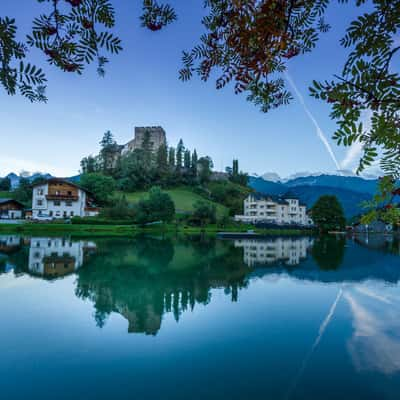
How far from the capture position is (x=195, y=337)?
6.00 metres

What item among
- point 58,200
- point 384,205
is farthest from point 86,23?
point 58,200

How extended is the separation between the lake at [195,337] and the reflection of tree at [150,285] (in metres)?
0.07

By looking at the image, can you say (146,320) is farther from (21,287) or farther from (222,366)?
(21,287)

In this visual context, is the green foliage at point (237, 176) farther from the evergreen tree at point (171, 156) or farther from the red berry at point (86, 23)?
the red berry at point (86, 23)

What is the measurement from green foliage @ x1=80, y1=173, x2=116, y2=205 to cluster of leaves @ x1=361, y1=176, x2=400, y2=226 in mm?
66553

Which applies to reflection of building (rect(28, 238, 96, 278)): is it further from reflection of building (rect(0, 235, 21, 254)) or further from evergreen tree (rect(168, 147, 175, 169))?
evergreen tree (rect(168, 147, 175, 169))

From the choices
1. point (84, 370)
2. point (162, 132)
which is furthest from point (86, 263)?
point (162, 132)

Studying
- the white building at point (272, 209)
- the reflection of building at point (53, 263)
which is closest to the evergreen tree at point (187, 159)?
the white building at point (272, 209)

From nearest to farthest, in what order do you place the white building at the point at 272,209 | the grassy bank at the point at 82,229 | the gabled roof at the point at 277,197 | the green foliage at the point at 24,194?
the grassy bank at the point at 82,229 → the green foliage at the point at 24,194 → the white building at the point at 272,209 → the gabled roof at the point at 277,197

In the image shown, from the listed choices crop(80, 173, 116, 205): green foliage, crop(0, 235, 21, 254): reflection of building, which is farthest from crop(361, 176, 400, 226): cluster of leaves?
crop(80, 173, 116, 205): green foliage

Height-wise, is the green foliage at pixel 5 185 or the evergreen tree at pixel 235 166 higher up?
the evergreen tree at pixel 235 166

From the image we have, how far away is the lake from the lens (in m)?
4.16

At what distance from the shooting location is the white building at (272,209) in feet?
254

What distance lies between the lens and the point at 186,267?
14445 mm
